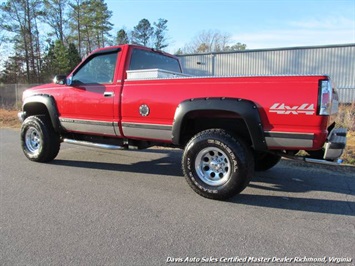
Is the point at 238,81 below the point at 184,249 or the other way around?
the other way around

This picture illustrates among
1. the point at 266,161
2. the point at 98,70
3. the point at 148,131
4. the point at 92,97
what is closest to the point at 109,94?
the point at 92,97

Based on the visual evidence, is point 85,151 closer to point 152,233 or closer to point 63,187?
point 63,187

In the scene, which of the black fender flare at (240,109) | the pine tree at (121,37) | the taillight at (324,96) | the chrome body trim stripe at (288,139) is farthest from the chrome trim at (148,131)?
the pine tree at (121,37)

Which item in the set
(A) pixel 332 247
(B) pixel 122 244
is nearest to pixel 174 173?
(B) pixel 122 244

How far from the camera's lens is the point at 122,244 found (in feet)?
10.3

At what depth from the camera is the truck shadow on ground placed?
13.8 ft

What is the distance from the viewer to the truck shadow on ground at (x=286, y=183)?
4.21 meters

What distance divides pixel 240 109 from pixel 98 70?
2.80 meters

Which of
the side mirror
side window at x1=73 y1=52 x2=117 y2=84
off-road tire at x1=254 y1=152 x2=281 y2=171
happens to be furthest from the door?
off-road tire at x1=254 y1=152 x2=281 y2=171

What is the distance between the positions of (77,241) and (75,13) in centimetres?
5155

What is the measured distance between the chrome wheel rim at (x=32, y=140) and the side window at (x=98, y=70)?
149 centimetres

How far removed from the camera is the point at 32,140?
6.56m

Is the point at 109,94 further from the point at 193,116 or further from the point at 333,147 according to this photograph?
the point at 333,147

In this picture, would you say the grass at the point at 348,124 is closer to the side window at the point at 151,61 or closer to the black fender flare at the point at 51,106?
the side window at the point at 151,61
